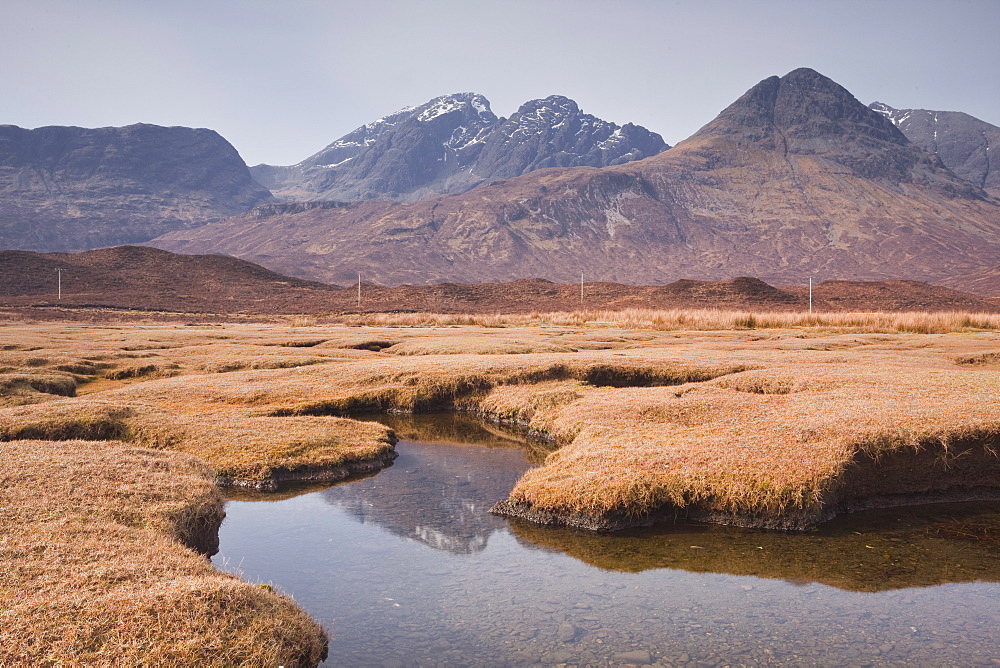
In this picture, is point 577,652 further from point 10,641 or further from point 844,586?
point 10,641

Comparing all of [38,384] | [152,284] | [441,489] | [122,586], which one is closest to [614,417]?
[441,489]

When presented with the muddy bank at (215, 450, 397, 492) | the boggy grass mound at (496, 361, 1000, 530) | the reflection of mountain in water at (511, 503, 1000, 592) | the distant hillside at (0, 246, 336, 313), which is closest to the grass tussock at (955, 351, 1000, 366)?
the boggy grass mound at (496, 361, 1000, 530)

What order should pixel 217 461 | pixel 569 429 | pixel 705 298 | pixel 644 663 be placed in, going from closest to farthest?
pixel 644 663
pixel 217 461
pixel 569 429
pixel 705 298

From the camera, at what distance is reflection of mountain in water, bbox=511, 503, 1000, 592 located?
11711 millimetres

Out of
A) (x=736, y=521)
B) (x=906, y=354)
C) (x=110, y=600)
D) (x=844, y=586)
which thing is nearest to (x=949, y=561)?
(x=844, y=586)

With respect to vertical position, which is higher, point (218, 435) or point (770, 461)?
point (770, 461)

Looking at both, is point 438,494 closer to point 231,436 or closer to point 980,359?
point 231,436

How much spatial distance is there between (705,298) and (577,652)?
107 meters

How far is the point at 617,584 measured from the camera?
1136cm

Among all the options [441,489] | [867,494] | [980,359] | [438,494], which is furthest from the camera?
[980,359]

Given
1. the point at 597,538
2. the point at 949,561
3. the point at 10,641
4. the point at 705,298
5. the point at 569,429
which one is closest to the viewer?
the point at 10,641

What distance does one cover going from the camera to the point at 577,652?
9188 mm

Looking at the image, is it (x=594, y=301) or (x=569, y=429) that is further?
(x=594, y=301)

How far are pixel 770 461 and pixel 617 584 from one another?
4.99 m
